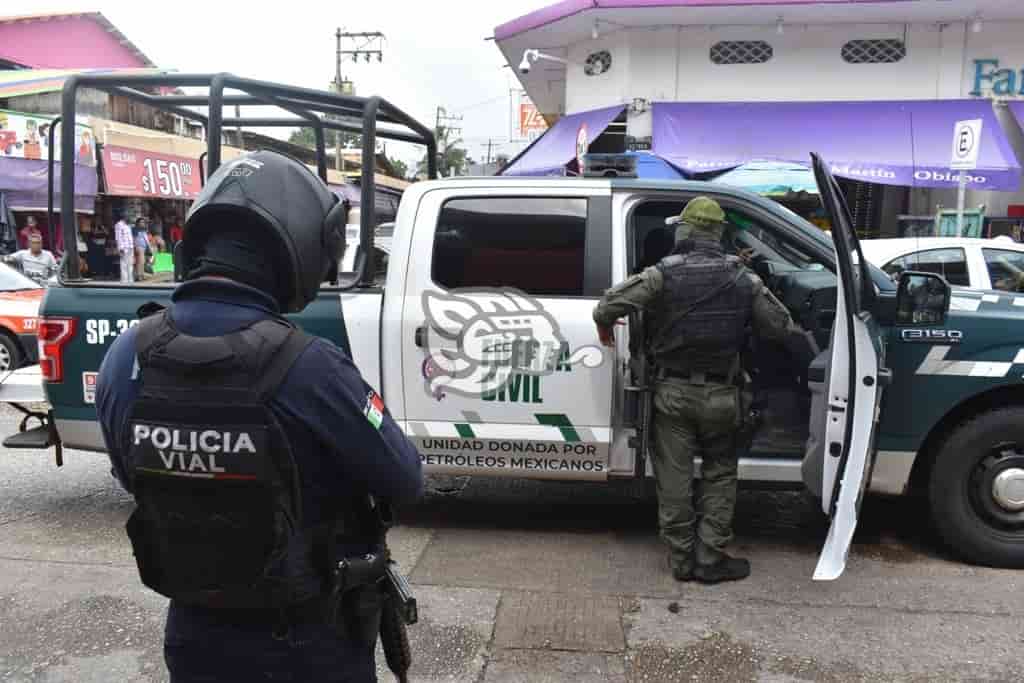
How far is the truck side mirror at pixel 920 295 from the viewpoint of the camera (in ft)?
11.6

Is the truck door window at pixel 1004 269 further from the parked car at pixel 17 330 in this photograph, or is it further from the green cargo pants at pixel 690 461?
the parked car at pixel 17 330

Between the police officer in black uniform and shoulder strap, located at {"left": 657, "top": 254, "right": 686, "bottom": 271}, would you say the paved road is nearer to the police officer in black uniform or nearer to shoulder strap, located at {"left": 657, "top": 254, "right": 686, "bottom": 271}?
shoulder strap, located at {"left": 657, "top": 254, "right": 686, "bottom": 271}

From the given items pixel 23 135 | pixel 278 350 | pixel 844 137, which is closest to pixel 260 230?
pixel 278 350

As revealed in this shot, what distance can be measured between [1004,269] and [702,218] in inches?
204

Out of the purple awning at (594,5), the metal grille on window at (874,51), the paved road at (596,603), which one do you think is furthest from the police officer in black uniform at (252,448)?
the metal grille on window at (874,51)

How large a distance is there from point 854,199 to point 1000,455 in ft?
36.5

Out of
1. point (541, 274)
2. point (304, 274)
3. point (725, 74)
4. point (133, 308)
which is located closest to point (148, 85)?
point (133, 308)

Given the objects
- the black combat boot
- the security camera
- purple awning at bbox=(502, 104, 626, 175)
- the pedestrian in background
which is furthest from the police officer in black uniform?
the pedestrian in background

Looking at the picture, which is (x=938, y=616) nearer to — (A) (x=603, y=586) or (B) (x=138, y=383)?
(A) (x=603, y=586)

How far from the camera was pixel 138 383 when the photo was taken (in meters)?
1.55

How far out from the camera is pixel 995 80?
12500 millimetres

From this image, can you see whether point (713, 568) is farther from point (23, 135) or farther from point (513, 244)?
point (23, 135)

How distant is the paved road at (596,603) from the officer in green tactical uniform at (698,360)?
0.25 meters

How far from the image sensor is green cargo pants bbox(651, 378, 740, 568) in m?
3.78
